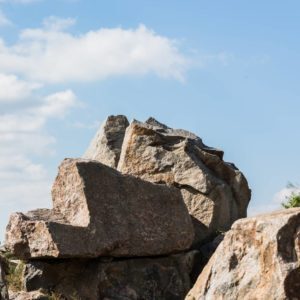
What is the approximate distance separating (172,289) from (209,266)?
4.74 meters

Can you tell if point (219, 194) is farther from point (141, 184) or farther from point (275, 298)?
point (275, 298)

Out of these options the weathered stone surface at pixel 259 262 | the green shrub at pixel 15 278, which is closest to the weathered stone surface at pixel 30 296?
the green shrub at pixel 15 278

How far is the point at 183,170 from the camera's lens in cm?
2222

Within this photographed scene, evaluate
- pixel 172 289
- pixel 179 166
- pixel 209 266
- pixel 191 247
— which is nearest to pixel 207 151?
pixel 179 166

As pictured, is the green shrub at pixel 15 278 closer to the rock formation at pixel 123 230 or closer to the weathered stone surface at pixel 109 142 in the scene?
the rock formation at pixel 123 230

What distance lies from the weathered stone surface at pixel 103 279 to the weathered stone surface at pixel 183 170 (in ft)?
7.43

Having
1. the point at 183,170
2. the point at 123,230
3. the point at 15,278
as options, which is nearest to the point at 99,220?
the point at 123,230

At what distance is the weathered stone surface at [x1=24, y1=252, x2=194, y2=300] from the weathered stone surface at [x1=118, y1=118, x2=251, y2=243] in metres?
2.27

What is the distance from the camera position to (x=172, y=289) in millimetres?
20078

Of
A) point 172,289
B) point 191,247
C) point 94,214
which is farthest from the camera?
point 191,247

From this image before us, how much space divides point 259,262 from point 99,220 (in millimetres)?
5095

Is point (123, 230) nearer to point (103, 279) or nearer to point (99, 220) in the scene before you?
point (99, 220)

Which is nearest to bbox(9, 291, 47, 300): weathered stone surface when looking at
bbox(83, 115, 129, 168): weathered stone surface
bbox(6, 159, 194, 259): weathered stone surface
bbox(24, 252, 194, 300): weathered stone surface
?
bbox(6, 159, 194, 259): weathered stone surface

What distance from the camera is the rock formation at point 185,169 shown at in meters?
22.0
